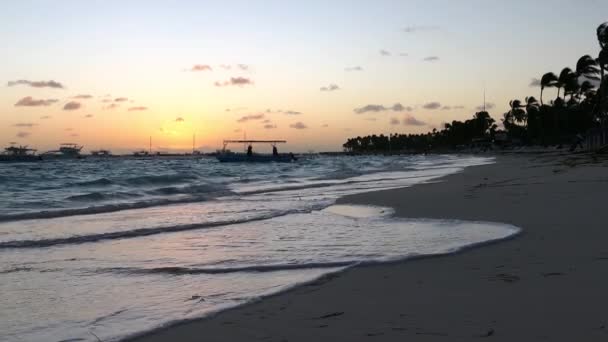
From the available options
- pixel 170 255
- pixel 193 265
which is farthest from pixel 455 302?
pixel 170 255

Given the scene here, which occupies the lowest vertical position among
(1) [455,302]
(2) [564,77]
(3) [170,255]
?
(3) [170,255]

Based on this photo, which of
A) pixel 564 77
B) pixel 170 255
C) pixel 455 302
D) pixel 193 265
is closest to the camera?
pixel 455 302

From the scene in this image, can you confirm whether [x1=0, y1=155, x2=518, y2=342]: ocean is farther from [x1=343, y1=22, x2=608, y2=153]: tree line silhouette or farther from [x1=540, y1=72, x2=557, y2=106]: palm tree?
[x1=540, y1=72, x2=557, y2=106]: palm tree

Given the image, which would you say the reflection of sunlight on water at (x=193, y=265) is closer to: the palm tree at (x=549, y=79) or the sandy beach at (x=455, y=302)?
the sandy beach at (x=455, y=302)

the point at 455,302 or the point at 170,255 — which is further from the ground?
the point at 455,302

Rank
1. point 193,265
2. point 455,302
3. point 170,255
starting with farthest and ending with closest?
1. point 170,255
2. point 193,265
3. point 455,302

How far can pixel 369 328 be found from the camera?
4.63 m

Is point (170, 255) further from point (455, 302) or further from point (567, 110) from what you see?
point (567, 110)

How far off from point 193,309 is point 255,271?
193cm

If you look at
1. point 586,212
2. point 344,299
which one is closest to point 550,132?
point 586,212

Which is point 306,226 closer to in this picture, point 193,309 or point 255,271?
point 255,271

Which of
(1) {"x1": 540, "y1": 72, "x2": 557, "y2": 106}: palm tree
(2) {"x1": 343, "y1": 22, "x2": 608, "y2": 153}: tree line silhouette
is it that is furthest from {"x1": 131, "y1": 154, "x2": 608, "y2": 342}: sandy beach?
(1) {"x1": 540, "y1": 72, "x2": 557, "y2": 106}: palm tree

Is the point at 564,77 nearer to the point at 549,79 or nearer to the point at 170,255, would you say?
the point at 549,79

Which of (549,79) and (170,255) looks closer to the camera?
(170,255)
